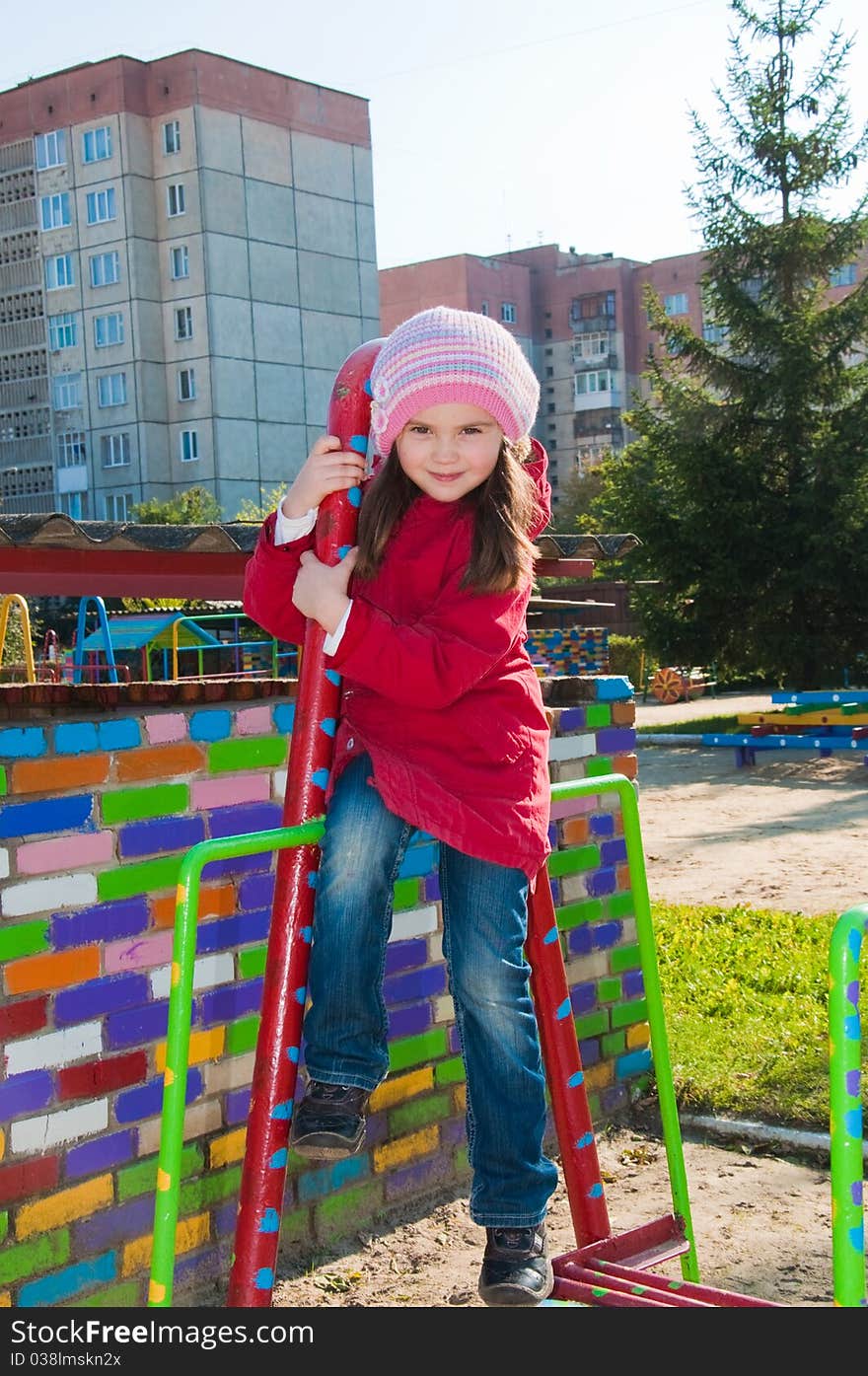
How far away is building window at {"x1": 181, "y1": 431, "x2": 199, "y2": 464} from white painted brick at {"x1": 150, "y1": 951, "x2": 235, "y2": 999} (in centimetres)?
4522

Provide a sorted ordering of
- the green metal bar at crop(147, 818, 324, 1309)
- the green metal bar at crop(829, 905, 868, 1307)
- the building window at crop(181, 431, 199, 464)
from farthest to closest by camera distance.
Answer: the building window at crop(181, 431, 199, 464), the green metal bar at crop(147, 818, 324, 1309), the green metal bar at crop(829, 905, 868, 1307)

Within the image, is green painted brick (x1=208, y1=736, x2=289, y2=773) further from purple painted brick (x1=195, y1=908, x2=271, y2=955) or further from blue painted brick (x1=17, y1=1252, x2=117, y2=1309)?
blue painted brick (x1=17, y1=1252, x2=117, y2=1309)

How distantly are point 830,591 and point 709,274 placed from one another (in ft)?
13.4

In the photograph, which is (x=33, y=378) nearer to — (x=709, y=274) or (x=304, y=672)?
(x=709, y=274)

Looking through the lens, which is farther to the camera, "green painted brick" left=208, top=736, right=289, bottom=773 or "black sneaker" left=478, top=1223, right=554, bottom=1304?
"green painted brick" left=208, top=736, right=289, bottom=773

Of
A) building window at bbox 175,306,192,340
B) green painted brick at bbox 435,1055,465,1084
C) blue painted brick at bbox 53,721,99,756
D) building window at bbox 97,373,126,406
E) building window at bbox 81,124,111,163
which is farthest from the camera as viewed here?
building window at bbox 97,373,126,406

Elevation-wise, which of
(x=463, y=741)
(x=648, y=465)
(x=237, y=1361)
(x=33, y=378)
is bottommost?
(x=237, y=1361)

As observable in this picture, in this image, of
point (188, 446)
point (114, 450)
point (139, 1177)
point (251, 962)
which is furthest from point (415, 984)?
point (114, 450)

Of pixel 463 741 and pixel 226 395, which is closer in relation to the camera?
pixel 463 741

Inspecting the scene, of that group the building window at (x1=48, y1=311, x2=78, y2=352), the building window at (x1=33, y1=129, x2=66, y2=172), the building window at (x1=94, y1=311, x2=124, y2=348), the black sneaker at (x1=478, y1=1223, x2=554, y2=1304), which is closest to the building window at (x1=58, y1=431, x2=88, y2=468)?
the building window at (x1=48, y1=311, x2=78, y2=352)

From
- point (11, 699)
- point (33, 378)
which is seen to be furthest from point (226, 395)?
point (11, 699)

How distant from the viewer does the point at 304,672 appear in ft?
6.78

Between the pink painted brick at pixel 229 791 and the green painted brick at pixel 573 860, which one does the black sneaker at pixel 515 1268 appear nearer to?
the pink painted brick at pixel 229 791

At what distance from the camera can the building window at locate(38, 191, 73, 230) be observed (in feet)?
160
